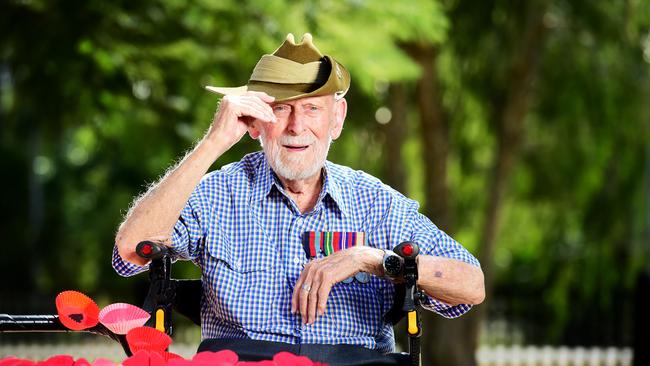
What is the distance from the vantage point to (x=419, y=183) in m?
11.7

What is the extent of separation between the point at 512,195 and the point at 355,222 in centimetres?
878

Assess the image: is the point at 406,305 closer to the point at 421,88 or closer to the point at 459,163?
the point at 421,88

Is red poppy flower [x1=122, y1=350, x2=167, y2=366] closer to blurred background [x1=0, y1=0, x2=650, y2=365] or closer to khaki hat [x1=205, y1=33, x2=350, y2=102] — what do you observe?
khaki hat [x1=205, y1=33, x2=350, y2=102]

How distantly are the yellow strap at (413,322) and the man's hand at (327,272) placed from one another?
0.39ft

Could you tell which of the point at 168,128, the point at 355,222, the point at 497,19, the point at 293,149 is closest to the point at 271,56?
the point at 293,149

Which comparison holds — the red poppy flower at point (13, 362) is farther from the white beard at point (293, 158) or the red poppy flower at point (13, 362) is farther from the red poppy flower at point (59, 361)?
the white beard at point (293, 158)

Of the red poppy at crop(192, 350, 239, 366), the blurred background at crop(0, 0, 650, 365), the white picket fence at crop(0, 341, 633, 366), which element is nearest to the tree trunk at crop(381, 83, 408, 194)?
the blurred background at crop(0, 0, 650, 365)

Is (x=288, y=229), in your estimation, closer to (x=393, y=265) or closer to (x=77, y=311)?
(x=393, y=265)

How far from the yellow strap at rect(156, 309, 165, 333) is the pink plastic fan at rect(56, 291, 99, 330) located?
15 centimetres

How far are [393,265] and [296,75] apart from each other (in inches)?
21.0

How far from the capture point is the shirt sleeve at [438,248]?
8.65 ft

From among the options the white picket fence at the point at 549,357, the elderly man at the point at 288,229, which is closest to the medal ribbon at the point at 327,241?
the elderly man at the point at 288,229

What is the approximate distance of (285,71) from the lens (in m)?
2.67

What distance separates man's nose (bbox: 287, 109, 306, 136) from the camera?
8.73 ft
